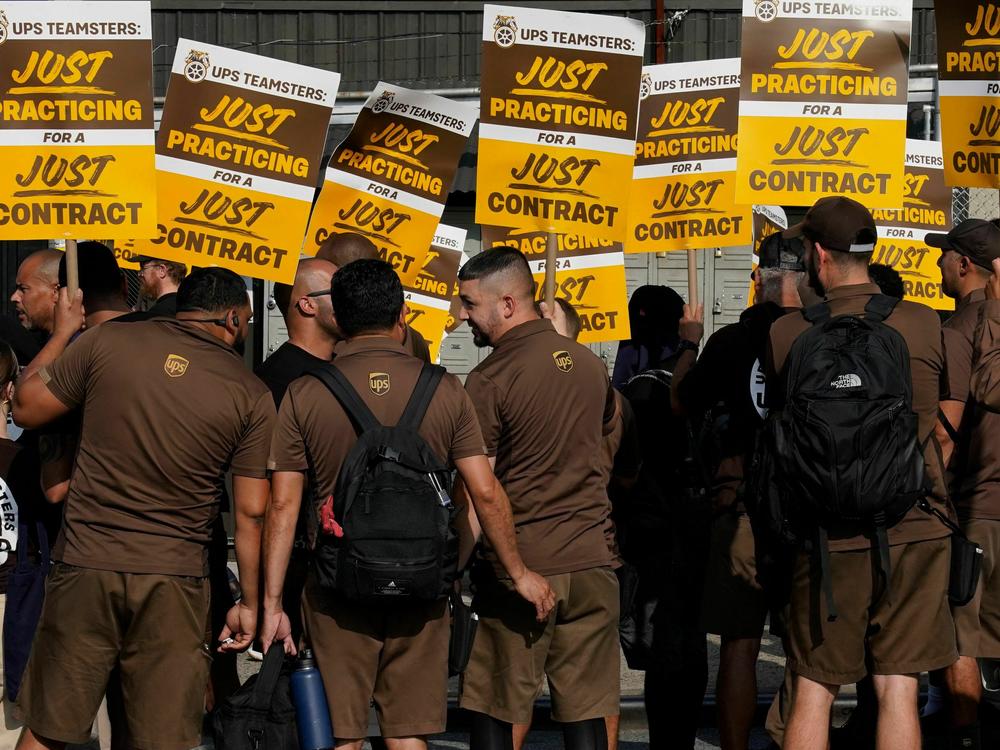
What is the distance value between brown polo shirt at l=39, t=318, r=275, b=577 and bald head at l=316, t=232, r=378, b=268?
1.35m

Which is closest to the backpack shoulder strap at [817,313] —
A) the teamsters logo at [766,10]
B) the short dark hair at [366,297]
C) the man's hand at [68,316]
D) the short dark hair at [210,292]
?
the short dark hair at [366,297]

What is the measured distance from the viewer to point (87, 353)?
5.16 meters

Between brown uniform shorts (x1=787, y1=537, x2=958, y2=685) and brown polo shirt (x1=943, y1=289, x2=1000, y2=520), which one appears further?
brown polo shirt (x1=943, y1=289, x2=1000, y2=520)

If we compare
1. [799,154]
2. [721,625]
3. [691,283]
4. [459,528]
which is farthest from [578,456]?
[799,154]

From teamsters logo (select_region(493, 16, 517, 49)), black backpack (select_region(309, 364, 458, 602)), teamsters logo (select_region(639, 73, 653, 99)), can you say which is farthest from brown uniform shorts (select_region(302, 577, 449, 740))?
teamsters logo (select_region(639, 73, 653, 99))

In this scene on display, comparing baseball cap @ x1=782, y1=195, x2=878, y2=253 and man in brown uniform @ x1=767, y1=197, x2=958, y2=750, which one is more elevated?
baseball cap @ x1=782, y1=195, x2=878, y2=253

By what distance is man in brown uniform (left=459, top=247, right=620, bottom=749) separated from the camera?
18.0 feet

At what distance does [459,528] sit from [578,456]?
510 mm

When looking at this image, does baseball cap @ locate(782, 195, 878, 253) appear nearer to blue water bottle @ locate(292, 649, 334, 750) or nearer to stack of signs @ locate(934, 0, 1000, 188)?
stack of signs @ locate(934, 0, 1000, 188)

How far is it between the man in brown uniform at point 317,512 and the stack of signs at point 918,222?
4926mm

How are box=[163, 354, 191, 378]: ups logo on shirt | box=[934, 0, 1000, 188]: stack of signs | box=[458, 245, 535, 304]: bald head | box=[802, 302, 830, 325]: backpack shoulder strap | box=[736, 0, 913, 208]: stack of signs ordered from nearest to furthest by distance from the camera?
box=[163, 354, 191, 378]: ups logo on shirt → box=[802, 302, 830, 325]: backpack shoulder strap → box=[458, 245, 535, 304]: bald head → box=[736, 0, 913, 208]: stack of signs → box=[934, 0, 1000, 188]: stack of signs

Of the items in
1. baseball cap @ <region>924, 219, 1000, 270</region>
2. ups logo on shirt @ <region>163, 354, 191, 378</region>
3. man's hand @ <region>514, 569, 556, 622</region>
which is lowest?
man's hand @ <region>514, 569, 556, 622</region>

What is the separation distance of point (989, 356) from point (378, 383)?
246 centimetres

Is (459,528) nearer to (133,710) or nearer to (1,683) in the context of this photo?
(133,710)
